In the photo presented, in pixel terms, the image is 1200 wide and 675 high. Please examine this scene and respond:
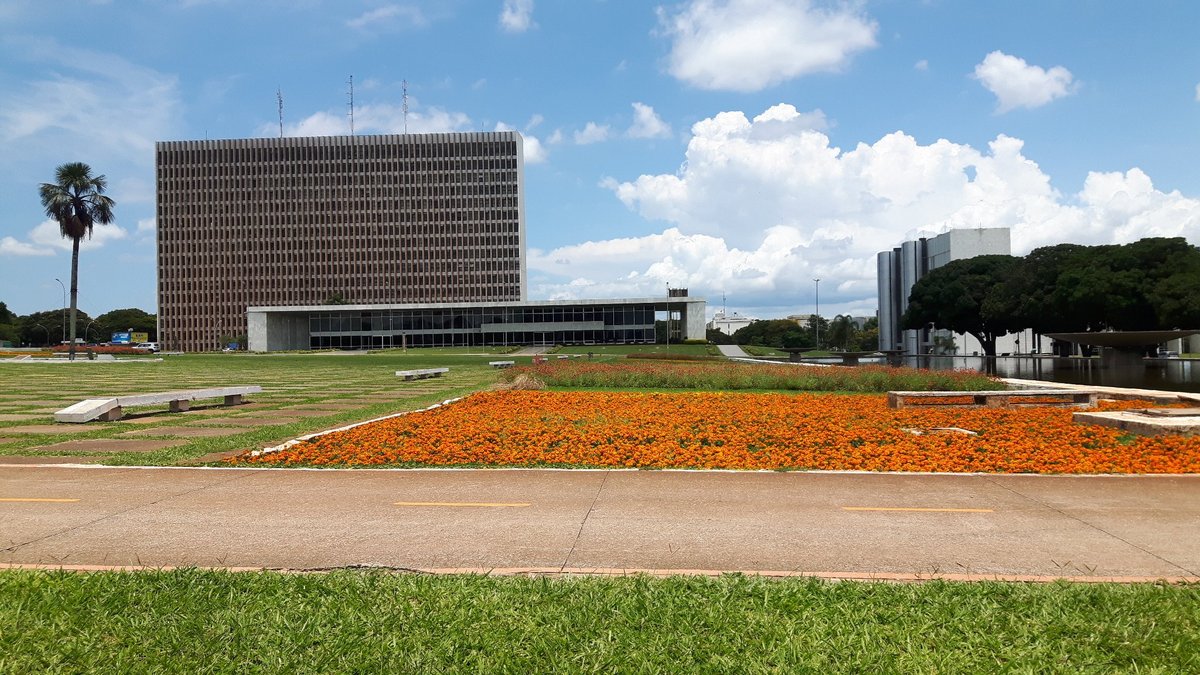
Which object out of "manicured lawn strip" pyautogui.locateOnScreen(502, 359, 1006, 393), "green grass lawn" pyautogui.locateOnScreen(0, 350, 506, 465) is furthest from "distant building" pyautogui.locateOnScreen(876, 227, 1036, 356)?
"green grass lawn" pyautogui.locateOnScreen(0, 350, 506, 465)

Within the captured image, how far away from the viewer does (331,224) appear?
15262 centimetres

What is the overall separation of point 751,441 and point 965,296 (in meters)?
80.3

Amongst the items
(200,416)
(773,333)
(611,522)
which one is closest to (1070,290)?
(200,416)

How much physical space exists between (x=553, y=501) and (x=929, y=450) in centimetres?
616

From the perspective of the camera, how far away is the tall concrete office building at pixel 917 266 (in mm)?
113125

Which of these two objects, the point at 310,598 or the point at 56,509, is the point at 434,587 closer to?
the point at 310,598

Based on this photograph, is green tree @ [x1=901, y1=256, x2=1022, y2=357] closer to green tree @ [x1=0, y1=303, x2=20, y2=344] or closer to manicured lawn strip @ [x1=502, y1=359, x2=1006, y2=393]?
manicured lawn strip @ [x1=502, y1=359, x2=1006, y2=393]

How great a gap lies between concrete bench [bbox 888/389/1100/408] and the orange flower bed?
19.5 inches

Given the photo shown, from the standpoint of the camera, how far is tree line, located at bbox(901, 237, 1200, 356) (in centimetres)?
6028

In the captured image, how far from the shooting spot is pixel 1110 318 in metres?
63.7

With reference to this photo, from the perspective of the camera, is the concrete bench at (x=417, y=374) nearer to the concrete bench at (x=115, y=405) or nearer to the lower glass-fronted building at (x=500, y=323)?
the concrete bench at (x=115, y=405)

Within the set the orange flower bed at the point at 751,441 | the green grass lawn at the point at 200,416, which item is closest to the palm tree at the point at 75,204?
the green grass lawn at the point at 200,416

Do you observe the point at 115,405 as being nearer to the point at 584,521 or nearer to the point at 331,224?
the point at 584,521

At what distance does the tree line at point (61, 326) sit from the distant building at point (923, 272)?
145 metres
